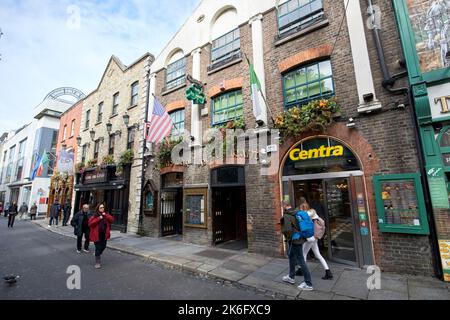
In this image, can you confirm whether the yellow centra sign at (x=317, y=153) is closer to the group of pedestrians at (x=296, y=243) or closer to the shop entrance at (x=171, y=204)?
the group of pedestrians at (x=296, y=243)

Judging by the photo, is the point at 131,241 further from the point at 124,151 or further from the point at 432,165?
the point at 432,165

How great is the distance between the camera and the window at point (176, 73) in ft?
37.4

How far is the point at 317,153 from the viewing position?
6.69 metres

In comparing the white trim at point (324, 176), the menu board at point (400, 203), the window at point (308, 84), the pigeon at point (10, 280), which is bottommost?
the pigeon at point (10, 280)

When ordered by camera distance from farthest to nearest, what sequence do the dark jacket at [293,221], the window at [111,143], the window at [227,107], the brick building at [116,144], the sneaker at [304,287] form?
the window at [111,143], the brick building at [116,144], the window at [227,107], the dark jacket at [293,221], the sneaker at [304,287]

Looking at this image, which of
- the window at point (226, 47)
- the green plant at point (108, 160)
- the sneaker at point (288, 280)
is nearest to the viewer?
the sneaker at point (288, 280)

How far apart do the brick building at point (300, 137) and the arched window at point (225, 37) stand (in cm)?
6

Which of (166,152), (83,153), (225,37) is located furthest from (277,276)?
(83,153)

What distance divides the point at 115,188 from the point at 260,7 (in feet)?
39.8

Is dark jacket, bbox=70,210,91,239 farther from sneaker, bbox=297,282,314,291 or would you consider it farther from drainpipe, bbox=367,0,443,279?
drainpipe, bbox=367,0,443,279

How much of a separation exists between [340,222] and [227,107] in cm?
592

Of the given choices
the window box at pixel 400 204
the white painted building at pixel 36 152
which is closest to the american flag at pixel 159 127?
the window box at pixel 400 204

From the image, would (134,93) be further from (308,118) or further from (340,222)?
(340,222)

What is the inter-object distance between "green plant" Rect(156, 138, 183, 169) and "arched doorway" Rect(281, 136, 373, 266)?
18.1ft
